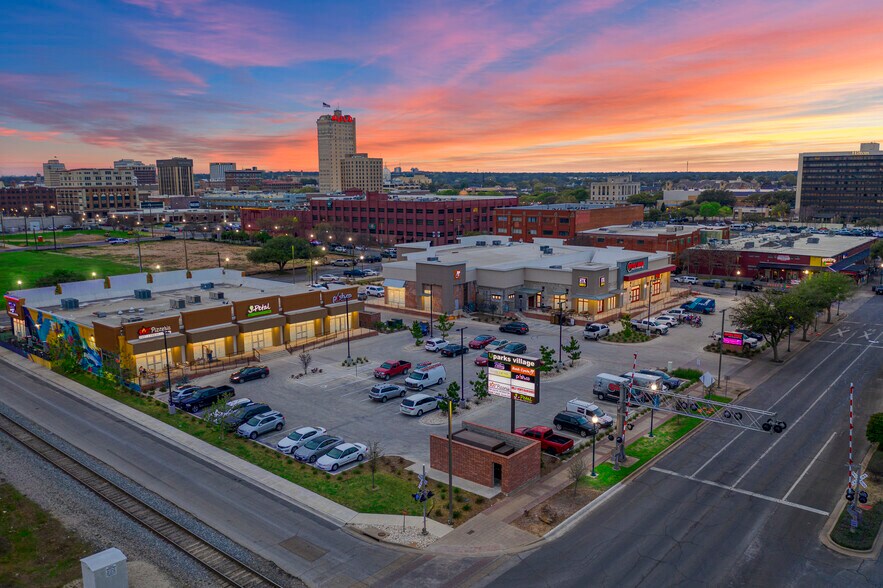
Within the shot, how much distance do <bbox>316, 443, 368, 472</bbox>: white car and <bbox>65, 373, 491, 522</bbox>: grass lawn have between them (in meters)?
0.47

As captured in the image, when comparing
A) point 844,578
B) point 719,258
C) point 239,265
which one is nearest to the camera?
point 844,578

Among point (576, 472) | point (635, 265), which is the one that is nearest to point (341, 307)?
point (576, 472)

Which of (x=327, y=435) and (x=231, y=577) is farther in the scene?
(x=327, y=435)

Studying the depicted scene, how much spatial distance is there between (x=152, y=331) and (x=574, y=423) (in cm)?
3537

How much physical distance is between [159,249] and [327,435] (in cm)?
13471

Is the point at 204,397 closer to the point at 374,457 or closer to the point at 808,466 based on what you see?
the point at 374,457

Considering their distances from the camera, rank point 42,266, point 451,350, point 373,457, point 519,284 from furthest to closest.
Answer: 1. point 42,266
2. point 519,284
3. point 451,350
4. point 373,457

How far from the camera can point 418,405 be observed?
41906mm

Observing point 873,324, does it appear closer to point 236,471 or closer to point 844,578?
point 844,578

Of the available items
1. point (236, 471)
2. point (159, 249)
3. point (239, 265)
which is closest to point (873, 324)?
point (236, 471)

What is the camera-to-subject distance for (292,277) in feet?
365

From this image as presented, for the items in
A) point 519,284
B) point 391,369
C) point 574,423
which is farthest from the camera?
point 519,284

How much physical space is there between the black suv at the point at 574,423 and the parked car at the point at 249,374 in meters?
24.9

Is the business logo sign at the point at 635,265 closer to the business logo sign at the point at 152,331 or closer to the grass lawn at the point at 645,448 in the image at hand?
the grass lawn at the point at 645,448
